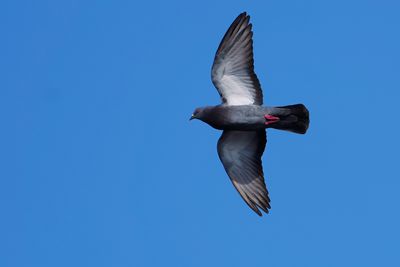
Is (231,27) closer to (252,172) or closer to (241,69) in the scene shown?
(241,69)

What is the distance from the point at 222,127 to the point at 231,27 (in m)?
2.36

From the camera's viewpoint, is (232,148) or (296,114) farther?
(232,148)

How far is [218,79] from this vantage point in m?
17.8

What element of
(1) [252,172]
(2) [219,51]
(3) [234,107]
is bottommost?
(1) [252,172]

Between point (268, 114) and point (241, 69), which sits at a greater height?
point (241, 69)

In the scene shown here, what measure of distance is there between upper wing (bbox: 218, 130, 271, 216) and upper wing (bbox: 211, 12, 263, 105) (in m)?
1.01

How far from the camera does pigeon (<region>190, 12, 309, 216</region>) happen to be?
675 inches

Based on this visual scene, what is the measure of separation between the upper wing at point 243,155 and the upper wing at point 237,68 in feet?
3.31

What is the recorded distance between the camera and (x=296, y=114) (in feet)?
56.1

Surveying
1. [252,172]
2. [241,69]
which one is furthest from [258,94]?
[252,172]

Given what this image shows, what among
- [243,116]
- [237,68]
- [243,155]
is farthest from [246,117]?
[243,155]

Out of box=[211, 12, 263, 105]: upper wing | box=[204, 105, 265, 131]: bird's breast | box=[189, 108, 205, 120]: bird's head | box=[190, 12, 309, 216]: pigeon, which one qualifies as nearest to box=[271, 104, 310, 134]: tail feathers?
box=[190, 12, 309, 216]: pigeon

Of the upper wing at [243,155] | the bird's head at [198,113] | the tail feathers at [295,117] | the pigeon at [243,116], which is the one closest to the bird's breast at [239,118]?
the pigeon at [243,116]

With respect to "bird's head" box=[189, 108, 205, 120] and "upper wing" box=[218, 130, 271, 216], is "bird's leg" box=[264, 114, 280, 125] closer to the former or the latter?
"upper wing" box=[218, 130, 271, 216]
